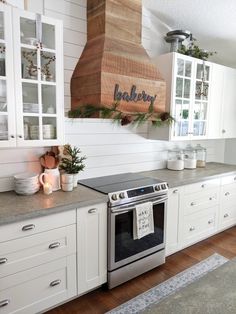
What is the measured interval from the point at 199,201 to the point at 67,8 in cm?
244

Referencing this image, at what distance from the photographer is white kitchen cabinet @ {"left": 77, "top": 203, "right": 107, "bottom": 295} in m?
1.96

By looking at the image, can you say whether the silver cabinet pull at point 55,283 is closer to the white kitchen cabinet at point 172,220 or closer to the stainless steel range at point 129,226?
the stainless steel range at point 129,226

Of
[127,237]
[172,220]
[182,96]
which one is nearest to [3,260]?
[127,237]

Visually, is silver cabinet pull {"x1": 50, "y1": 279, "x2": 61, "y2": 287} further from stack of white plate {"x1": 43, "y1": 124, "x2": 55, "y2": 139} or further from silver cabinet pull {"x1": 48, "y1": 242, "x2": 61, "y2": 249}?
stack of white plate {"x1": 43, "y1": 124, "x2": 55, "y2": 139}

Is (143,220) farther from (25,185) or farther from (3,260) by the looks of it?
(3,260)

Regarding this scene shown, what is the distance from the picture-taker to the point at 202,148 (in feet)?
11.8

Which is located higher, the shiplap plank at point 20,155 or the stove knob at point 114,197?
the shiplap plank at point 20,155

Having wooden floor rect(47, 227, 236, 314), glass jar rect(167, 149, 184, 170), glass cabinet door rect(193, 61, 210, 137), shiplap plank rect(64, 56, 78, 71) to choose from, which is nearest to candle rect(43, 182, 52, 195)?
wooden floor rect(47, 227, 236, 314)

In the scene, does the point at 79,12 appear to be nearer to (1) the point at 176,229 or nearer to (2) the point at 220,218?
(1) the point at 176,229

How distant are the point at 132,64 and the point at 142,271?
195 centimetres

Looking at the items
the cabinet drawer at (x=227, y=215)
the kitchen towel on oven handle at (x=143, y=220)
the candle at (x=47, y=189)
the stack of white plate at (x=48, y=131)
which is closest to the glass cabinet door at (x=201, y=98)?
the cabinet drawer at (x=227, y=215)

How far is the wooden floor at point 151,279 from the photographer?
201 cm

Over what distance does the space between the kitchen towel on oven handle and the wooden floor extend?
46cm

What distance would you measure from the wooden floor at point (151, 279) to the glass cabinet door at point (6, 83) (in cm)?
141
